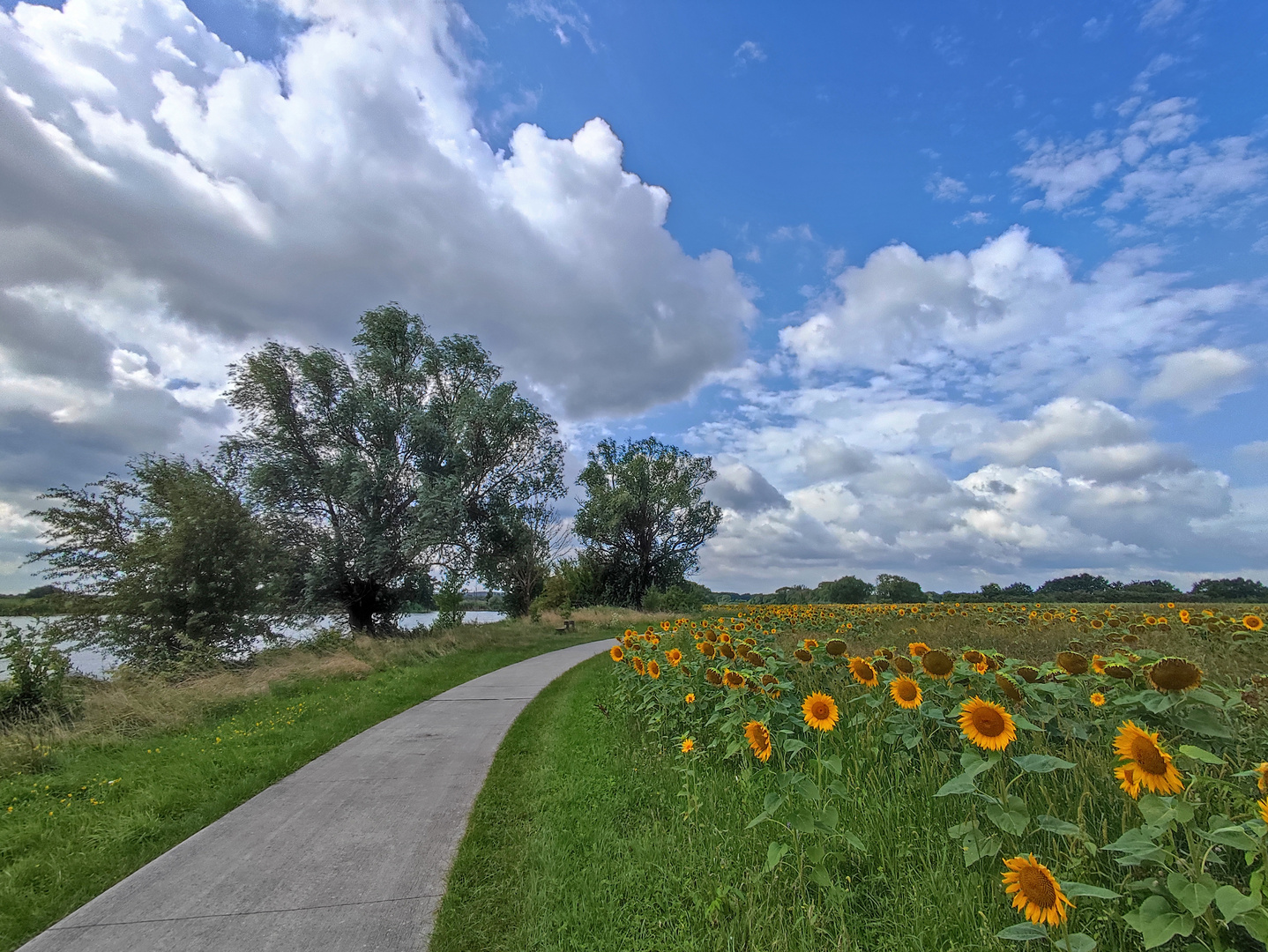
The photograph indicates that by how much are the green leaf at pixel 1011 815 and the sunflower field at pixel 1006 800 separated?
0.05 feet

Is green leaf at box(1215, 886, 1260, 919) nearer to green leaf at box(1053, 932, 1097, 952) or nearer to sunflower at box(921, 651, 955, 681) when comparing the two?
green leaf at box(1053, 932, 1097, 952)

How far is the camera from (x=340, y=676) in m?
11.0

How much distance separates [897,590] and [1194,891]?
33.0 m

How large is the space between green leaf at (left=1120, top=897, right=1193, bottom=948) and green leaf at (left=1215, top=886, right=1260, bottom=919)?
130 millimetres

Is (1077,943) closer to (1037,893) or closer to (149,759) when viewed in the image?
(1037,893)

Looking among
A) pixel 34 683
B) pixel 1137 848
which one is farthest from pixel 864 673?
pixel 34 683

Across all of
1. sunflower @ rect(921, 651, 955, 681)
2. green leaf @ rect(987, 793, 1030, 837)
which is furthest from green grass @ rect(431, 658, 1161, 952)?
sunflower @ rect(921, 651, 955, 681)

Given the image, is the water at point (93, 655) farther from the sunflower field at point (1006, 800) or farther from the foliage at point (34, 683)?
the sunflower field at point (1006, 800)

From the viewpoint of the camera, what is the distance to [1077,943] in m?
1.71

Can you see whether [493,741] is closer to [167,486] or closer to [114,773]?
[114,773]

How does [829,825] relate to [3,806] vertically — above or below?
above

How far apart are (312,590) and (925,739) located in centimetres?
1913

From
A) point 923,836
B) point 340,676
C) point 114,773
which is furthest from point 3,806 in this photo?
point 923,836

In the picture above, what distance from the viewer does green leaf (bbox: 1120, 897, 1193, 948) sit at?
1.58m
